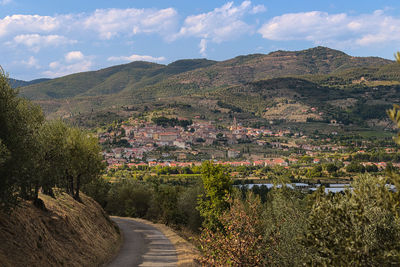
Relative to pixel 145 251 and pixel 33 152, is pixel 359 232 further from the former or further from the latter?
pixel 145 251

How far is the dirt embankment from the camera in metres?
16.2

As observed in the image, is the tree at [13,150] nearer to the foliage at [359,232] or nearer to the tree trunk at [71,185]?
the foliage at [359,232]

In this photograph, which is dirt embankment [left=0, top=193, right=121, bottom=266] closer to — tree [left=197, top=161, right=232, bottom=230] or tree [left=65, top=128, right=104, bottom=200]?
tree [left=65, top=128, right=104, bottom=200]

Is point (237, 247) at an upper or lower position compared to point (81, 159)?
lower

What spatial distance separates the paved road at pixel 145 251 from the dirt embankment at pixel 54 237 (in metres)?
0.98

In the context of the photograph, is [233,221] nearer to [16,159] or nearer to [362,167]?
[16,159]

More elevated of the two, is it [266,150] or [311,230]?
[311,230]

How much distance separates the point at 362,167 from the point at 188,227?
7751 cm

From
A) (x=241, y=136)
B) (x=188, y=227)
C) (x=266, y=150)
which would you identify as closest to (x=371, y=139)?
(x=266, y=150)

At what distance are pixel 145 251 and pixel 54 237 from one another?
8609 mm

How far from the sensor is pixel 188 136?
18025cm

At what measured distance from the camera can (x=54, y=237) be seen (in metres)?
20.2

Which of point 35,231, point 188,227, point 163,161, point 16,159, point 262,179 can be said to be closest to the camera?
point 16,159

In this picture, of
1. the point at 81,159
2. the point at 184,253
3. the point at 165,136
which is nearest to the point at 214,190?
the point at 184,253
